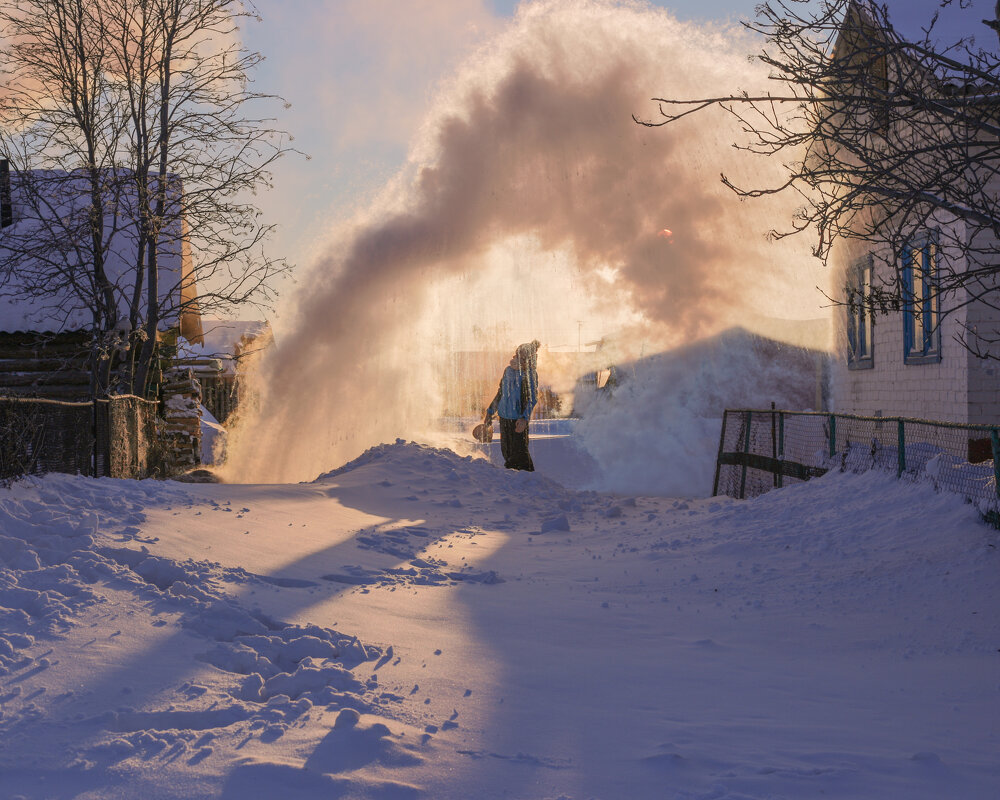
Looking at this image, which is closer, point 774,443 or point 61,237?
point 774,443

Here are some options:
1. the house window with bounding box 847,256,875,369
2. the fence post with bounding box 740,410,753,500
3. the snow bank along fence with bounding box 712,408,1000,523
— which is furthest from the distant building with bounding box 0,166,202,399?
the house window with bounding box 847,256,875,369

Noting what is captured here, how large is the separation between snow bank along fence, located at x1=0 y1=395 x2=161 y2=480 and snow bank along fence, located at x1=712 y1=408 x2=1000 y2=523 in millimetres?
6548

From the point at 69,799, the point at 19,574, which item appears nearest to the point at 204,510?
the point at 19,574

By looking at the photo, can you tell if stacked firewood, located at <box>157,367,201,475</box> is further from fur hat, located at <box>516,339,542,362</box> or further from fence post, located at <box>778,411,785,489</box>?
fence post, located at <box>778,411,785,489</box>

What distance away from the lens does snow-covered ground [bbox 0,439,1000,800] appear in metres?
2.78

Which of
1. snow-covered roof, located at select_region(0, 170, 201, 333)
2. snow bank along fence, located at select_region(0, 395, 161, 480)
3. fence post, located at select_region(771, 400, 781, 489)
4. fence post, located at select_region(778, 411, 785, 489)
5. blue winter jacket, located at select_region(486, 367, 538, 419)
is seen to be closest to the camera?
snow bank along fence, located at select_region(0, 395, 161, 480)

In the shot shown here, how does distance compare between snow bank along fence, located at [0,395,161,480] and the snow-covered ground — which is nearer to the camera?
the snow-covered ground

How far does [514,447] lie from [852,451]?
514 centimetres

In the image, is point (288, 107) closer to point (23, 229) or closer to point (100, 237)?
point (100, 237)

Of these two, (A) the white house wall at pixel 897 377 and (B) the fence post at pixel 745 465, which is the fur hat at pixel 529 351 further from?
(A) the white house wall at pixel 897 377

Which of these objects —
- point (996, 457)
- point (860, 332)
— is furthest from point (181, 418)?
point (996, 457)

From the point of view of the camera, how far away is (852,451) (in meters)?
8.95

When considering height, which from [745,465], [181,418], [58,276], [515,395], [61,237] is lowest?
[745,465]

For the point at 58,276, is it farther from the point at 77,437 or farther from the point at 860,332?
the point at 860,332
